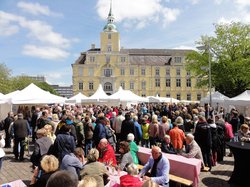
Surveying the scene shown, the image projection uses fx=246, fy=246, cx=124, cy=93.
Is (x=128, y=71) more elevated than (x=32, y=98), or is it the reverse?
(x=128, y=71)

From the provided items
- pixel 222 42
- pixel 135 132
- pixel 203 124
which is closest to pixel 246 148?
pixel 203 124

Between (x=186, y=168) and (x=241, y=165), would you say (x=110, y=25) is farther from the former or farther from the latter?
(x=186, y=168)

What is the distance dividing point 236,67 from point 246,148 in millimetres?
22643

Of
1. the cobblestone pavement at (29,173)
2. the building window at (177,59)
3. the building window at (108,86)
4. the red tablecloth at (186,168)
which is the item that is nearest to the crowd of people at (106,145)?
the cobblestone pavement at (29,173)

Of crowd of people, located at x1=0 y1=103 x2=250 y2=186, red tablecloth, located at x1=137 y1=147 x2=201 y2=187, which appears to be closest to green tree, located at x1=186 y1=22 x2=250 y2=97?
crowd of people, located at x1=0 y1=103 x2=250 y2=186

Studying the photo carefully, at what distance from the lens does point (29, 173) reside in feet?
23.3

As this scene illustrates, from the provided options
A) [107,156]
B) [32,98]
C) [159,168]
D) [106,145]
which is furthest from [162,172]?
[32,98]

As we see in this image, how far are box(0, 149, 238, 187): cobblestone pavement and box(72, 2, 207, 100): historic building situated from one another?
50390mm

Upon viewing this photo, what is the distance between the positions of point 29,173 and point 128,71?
5298 centimetres

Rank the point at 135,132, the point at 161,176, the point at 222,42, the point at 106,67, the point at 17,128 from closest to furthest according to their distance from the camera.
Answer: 1. the point at 161,176
2. the point at 17,128
3. the point at 135,132
4. the point at 222,42
5. the point at 106,67

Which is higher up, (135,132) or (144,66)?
(144,66)

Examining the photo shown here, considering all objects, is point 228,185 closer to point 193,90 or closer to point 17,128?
point 17,128

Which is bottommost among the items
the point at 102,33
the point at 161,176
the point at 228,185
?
the point at 228,185

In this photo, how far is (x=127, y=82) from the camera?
195ft
